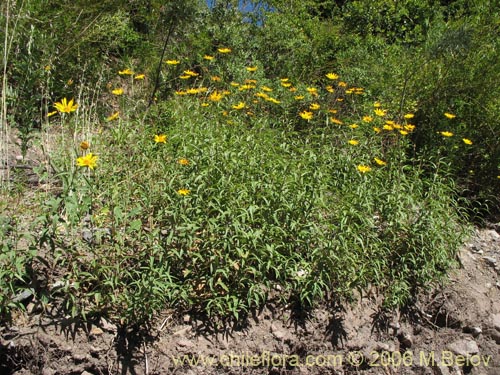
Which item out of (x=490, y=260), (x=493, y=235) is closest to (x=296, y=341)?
(x=490, y=260)

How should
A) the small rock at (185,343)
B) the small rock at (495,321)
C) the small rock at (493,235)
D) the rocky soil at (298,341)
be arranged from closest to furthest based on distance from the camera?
the rocky soil at (298,341) → the small rock at (185,343) → the small rock at (495,321) → the small rock at (493,235)

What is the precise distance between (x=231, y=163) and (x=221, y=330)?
3.55 ft

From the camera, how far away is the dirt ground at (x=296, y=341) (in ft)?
9.16

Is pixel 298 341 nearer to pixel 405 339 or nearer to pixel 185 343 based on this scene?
pixel 185 343

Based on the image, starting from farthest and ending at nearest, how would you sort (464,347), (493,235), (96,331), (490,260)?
(493,235) < (490,260) < (464,347) < (96,331)

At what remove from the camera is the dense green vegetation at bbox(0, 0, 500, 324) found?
2984 mm

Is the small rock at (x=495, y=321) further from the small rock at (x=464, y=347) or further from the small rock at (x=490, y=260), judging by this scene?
the small rock at (x=490, y=260)

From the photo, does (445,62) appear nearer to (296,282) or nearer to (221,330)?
(296,282)

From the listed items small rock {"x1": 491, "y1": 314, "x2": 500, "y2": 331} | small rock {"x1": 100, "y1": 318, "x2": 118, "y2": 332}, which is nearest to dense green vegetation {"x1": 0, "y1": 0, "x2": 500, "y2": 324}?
small rock {"x1": 100, "y1": 318, "x2": 118, "y2": 332}

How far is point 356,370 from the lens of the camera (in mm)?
3293

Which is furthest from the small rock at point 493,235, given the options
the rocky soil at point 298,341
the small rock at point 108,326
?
the small rock at point 108,326

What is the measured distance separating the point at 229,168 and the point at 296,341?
1178mm

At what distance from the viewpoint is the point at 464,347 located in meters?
3.64

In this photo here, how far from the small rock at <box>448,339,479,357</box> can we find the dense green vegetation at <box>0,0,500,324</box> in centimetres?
47
